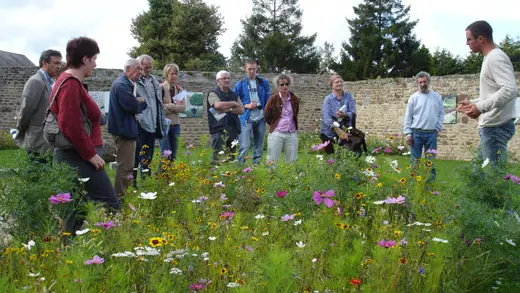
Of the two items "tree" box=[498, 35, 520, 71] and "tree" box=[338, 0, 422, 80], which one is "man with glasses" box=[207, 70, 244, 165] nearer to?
"tree" box=[338, 0, 422, 80]

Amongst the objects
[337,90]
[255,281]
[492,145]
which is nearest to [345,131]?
[337,90]

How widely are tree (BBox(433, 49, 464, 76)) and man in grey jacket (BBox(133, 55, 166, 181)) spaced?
40.2 m

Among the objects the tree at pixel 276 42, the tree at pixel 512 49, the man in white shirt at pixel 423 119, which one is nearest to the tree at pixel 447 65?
the tree at pixel 512 49

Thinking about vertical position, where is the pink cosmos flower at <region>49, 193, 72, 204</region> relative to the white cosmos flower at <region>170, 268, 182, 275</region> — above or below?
above

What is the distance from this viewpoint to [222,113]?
24.6 feet

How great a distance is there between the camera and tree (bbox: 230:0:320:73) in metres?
42.3

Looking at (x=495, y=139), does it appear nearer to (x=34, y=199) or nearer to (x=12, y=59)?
(x=34, y=199)

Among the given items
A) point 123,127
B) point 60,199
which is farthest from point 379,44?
point 60,199

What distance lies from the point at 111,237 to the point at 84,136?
0.86m

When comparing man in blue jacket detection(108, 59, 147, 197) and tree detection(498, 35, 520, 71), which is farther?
tree detection(498, 35, 520, 71)

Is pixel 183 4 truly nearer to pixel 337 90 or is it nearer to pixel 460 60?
pixel 460 60

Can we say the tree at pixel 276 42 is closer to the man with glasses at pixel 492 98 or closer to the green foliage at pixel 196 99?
the green foliage at pixel 196 99

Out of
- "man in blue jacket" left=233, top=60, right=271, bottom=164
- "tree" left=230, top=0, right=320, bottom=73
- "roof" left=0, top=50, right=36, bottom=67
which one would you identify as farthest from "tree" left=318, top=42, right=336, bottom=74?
"man in blue jacket" left=233, top=60, right=271, bottom=164

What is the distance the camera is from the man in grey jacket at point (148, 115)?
6316 mm
